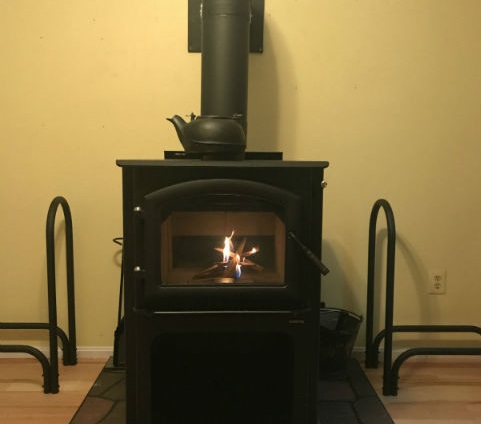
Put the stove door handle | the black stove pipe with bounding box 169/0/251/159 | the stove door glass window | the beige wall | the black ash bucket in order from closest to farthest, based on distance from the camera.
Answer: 1. the stove door handle
2. the stove door glass window
3. the black stove pipe with bounding box 169/0/251/159
4. the black ash bucket
5. the beige wall

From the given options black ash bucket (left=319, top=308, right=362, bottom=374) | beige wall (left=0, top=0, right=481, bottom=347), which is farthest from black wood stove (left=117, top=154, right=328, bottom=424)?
beige wall (left=0, top=0, right=481, bottom=347)

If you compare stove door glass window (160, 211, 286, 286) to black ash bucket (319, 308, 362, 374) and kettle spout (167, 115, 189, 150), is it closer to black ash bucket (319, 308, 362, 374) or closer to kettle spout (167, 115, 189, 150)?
kettle spout (167, 115, 189, 150)

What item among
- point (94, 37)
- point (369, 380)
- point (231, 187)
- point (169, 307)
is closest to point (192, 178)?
point (231, 187)

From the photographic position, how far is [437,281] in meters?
2.11

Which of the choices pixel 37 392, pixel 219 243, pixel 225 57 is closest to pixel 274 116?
pixel 225 57

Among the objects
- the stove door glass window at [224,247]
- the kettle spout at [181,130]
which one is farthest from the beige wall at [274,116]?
the stove door glass window at [224,247]

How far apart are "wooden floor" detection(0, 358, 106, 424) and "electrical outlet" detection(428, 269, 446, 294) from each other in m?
1.30

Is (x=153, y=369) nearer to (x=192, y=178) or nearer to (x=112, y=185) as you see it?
(x=192, y=178)

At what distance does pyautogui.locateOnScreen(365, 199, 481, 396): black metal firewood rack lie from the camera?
5.85ft

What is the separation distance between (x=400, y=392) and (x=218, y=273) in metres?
0.81

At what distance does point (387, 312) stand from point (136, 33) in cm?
132

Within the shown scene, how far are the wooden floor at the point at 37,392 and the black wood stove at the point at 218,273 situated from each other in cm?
35

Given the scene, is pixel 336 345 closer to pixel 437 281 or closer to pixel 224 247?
pixel 437 281

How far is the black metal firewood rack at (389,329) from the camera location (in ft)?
5.85
